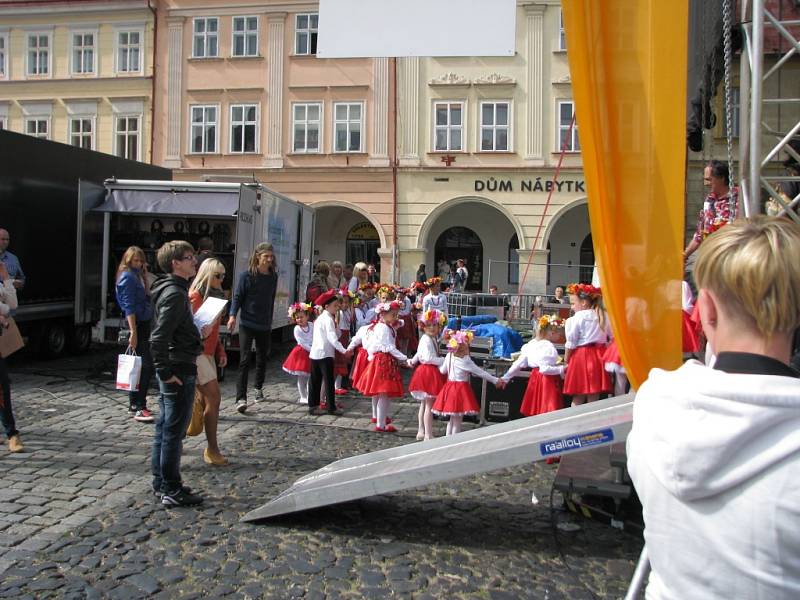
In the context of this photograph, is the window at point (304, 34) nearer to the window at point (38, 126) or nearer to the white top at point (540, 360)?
the window at point (38, 126)

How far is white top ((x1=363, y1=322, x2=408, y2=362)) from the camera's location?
26.6ft

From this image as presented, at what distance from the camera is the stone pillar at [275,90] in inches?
1036

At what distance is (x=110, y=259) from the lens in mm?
12703

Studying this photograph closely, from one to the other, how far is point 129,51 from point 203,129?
13.9ft

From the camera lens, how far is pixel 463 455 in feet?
14.0

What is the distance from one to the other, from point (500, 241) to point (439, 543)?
80.4 feet

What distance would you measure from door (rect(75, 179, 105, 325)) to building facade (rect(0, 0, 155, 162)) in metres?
16.2

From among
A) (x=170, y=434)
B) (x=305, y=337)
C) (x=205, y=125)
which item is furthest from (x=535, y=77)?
(x=170, y=434)

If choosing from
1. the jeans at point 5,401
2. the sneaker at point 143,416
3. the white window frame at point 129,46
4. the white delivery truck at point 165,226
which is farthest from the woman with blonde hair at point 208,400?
the white window frame at point 129,46

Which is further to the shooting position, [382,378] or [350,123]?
[350,123]

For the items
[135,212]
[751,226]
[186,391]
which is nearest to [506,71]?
[135,212]

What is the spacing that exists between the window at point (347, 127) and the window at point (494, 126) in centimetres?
451

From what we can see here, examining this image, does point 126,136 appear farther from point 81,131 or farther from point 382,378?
point 382,378

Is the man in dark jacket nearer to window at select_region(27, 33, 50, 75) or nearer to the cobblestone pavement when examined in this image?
the cobblestone pavement
